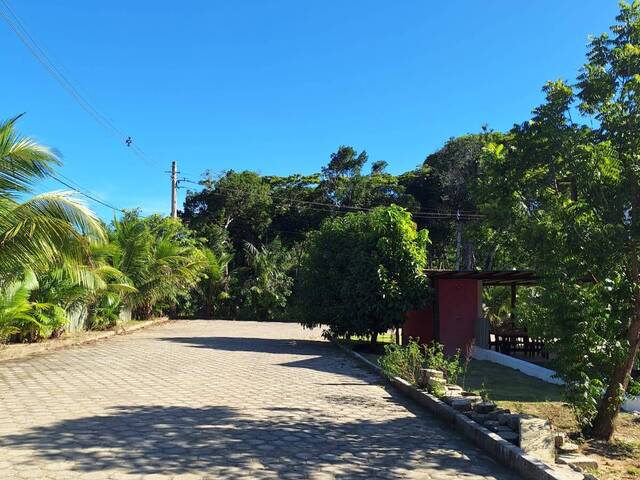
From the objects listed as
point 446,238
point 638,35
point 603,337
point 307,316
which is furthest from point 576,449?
point 446,238

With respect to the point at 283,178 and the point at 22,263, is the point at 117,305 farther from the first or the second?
the point at 283,178

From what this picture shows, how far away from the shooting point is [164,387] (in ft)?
30.6

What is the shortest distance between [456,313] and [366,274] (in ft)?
11.5

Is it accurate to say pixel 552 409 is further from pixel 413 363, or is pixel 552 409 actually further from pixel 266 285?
pixel 266 285

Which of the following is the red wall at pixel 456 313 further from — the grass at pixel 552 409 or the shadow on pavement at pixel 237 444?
the shadow on pavement at pixel 237 444

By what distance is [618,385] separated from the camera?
262 inches

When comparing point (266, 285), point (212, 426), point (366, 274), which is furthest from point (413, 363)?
point (266, 285)

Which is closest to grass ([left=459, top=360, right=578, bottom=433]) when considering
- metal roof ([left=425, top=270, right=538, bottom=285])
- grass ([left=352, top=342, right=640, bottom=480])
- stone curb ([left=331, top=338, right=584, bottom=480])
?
grass ([left=352, top=342, right=640, bottom=480])

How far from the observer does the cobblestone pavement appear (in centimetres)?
521

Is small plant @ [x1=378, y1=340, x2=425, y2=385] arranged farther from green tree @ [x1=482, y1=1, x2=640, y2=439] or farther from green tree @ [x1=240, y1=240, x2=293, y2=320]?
green tree @ [x1=240, y1=240, x2=293, y2=320]

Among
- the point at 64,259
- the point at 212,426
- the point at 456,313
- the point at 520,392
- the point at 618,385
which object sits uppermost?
the point at 64,259

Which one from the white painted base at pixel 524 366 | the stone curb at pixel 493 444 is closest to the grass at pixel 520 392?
the white painted base at pixel 524 366

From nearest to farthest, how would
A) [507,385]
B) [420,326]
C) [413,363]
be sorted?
[413,363] < [507,385] < [420,326]

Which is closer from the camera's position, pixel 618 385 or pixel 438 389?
pixel 618 385
